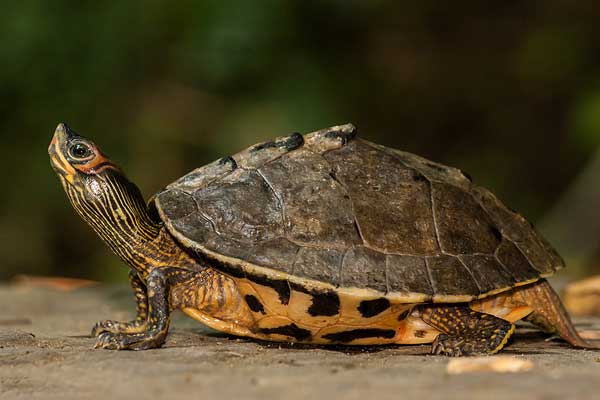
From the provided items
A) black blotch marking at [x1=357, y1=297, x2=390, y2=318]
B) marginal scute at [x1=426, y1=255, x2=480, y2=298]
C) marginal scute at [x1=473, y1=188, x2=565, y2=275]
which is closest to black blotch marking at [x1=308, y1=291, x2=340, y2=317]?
black blotch marking at [x1=357, y1=297, x2=390, y2=318]

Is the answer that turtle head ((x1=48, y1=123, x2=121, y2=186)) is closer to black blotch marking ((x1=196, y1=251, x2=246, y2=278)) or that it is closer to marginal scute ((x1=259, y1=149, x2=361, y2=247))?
black blotch marking ((x1=196, y1=251, x2=246, y2=278))

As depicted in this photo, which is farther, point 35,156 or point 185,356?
point 35,156

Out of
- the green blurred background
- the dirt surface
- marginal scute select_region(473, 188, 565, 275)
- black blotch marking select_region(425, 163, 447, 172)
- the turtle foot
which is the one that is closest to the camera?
the dirt surface

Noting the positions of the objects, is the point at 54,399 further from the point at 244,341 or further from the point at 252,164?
the point at 252,164

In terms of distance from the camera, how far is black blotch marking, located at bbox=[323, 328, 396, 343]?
4.16 m

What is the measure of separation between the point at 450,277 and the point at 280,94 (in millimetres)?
6255

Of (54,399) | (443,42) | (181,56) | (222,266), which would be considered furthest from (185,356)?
(443,42)

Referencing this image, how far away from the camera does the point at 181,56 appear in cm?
991

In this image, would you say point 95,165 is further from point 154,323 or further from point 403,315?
point 403,315

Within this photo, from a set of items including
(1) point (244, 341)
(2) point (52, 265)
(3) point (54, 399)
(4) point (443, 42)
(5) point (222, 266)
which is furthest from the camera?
(4) point (443, 42)

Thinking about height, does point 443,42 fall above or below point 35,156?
above

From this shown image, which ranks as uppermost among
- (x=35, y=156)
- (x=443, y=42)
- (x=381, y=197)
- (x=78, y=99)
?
(x=443, y=42)

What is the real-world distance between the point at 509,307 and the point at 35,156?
757 centimetres

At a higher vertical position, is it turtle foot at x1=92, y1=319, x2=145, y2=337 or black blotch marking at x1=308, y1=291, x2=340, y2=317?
black blotch marking at x1=308, y1=291, x2=340, y2=317
